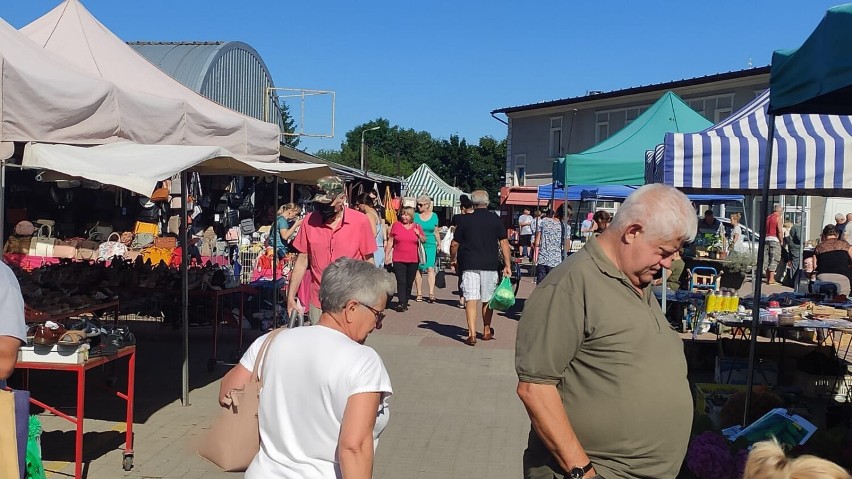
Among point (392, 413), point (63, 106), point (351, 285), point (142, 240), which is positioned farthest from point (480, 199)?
point (142, 240)

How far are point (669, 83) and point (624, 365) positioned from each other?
31.3 meters

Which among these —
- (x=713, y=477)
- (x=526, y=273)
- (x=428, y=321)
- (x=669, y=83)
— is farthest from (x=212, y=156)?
(x=669, y=83)

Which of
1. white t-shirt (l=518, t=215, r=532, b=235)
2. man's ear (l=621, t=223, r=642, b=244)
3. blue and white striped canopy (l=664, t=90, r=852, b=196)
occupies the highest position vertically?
blue and white striped canopy (l=664, t=90, r=852, b=196)

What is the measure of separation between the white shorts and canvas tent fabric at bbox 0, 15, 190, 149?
4.20m

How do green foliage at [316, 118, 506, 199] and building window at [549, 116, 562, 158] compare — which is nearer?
building window at [549, 116, 562, 158]

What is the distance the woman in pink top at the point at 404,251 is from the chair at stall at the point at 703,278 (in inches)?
172

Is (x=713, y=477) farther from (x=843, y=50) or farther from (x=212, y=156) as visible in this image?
(x=212, y=156)

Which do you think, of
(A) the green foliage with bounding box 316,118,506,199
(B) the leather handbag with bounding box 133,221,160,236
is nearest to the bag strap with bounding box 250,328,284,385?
(B) the leather handbag with bounding box 133,221,160,236

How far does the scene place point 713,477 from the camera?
4.22m

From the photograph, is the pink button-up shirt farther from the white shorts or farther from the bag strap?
the bag strap

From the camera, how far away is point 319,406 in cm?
271

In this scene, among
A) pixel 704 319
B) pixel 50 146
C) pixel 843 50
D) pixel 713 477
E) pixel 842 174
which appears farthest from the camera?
pixel 704 319

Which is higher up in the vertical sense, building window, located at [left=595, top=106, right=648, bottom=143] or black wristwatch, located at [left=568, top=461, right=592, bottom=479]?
building window, located at [left=595, top=106, right=648, bottom=143]

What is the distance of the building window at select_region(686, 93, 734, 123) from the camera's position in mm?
30375
